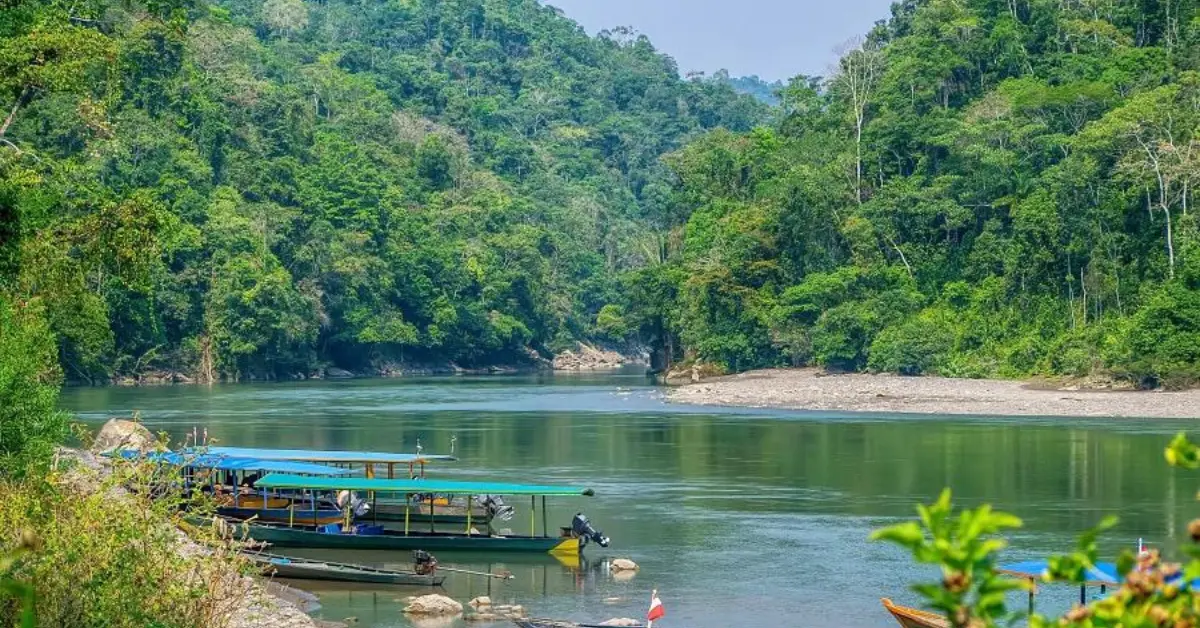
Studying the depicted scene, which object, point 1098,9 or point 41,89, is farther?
point 1098,9

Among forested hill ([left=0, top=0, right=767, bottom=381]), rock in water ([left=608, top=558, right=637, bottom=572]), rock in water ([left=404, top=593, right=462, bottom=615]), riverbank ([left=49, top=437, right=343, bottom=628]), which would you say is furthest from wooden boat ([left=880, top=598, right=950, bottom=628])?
forested hill ([left=0, top=0, right=767, bottom=381])

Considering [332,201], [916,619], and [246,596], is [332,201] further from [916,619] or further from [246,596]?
[916,619]

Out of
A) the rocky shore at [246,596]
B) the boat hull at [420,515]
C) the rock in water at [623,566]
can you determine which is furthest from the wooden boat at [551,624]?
the boat hull at [420,515]

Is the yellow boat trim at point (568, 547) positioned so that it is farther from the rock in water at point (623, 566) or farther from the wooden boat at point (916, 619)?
the wooden boat at point (916, 619)

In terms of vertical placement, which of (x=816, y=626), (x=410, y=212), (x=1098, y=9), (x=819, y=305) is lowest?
(x=816, y=626)

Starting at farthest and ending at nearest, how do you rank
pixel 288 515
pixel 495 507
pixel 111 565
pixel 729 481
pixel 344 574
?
pixel 729 481
pixel 495 507
pixel 288 515
pixel 344 574
pixel 111 565

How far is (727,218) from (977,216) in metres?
19.0

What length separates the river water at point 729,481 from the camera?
27.2 meters

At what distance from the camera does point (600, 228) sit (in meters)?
138

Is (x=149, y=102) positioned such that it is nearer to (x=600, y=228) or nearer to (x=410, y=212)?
(x=410, y=212)

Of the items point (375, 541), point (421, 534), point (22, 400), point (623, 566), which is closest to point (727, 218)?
point (421, 534)

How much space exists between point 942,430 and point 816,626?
101 ft

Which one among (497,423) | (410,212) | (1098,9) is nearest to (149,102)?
(410,212)

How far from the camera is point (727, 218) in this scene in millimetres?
96812
